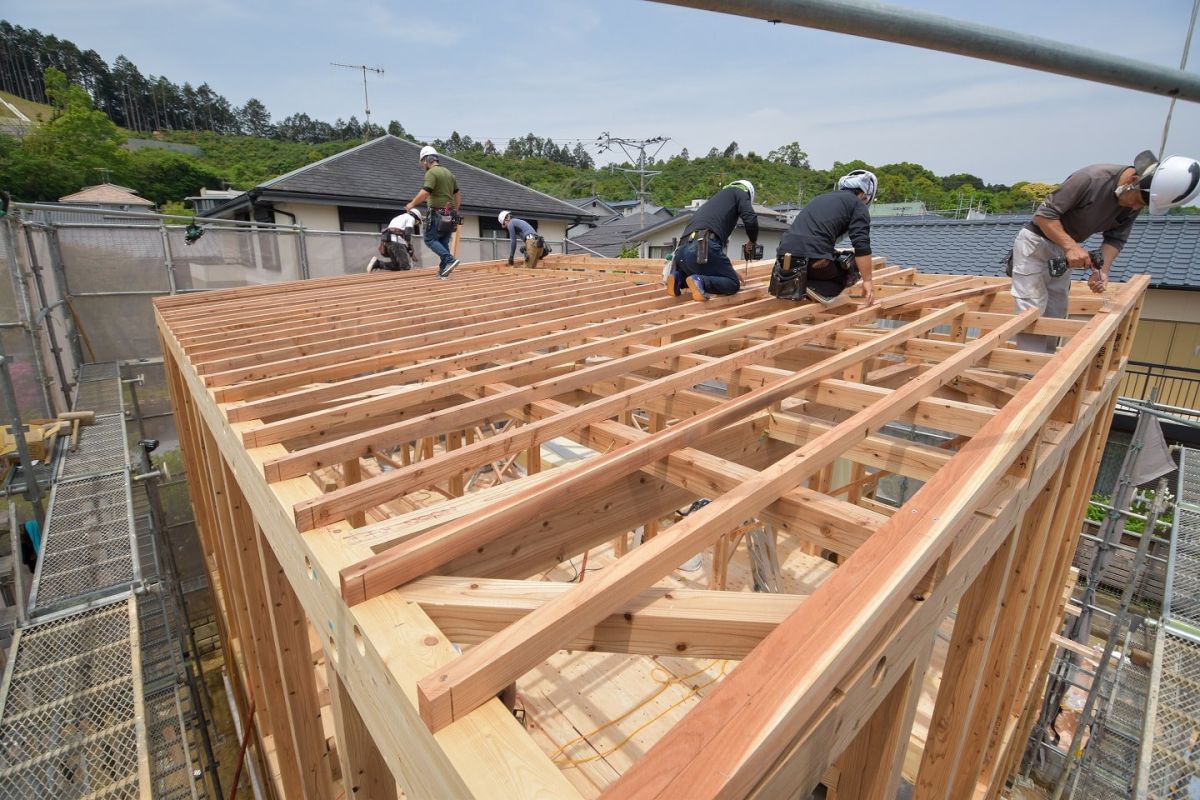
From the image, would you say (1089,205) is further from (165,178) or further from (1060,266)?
(165,178)

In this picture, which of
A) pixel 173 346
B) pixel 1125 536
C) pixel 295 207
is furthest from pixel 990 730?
pixel 295 207

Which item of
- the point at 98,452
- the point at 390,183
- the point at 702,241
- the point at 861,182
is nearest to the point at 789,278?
the point at 702,241

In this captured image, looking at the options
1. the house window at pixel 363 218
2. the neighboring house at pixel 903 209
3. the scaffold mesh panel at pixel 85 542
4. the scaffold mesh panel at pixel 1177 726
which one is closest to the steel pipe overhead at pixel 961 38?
the scaffold mesh panel at pixel 1177 726

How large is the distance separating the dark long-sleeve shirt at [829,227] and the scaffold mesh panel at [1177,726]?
355 cm

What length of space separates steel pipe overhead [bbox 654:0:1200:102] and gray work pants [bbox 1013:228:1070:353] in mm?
3813

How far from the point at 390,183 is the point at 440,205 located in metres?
11.1

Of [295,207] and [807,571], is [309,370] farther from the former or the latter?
[295,207]

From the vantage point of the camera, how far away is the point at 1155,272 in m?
11.8

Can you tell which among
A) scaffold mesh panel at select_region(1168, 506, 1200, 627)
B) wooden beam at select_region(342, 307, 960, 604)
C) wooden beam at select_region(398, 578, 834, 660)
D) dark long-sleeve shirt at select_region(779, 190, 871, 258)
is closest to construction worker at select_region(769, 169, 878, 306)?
dark long-sleeve shirt at select_region(779, 190, 871, 258)

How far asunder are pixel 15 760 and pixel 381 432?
7.89 feet

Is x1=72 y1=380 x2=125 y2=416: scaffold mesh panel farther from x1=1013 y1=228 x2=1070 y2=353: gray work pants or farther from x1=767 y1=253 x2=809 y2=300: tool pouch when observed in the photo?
x1=1013 y1=228 x2=1070 y2=353: gray work pants

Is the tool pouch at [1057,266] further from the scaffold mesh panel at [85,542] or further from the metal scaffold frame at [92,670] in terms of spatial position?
the scaffold mesh panel at [85,542]

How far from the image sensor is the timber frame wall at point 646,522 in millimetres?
1085

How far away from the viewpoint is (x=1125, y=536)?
400 inches
